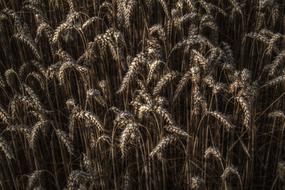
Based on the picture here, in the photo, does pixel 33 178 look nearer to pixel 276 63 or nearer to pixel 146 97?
pixel 146 97

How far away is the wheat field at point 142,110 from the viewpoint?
7.09 ft

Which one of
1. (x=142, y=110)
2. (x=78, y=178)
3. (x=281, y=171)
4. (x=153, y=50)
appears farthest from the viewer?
(x=153, y=50)

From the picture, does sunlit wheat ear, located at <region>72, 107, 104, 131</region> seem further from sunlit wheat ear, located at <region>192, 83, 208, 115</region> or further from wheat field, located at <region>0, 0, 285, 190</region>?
sunlit wheat ear, located at <region>192, 83, 208, 115</region>

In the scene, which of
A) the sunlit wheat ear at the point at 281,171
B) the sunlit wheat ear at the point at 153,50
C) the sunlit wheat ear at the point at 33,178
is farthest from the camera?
the sunlit wheat ear at the point at 153,50

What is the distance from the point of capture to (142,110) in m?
2.06

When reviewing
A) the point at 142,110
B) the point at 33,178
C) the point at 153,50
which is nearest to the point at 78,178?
the point at 33,178

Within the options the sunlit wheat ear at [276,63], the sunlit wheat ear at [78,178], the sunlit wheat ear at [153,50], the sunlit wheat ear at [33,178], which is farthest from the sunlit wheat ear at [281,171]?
the sunlit wheat ear at [33,178]

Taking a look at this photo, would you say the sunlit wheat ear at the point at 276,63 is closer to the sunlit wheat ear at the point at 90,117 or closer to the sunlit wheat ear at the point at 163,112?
the sunlit wheat ear at the point at 163,112

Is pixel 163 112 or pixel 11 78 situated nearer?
pixel 163 112

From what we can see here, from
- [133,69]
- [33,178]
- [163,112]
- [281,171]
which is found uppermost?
[133,69]

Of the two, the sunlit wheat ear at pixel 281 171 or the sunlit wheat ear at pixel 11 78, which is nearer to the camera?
the sunlit wheat ear at pixel 281 171

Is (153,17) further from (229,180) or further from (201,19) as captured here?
(229,180)

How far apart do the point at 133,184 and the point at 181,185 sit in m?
0.22

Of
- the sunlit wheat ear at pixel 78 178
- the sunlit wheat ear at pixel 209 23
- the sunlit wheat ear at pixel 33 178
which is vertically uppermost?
the sunlit wheat ear at pixel 209 23
